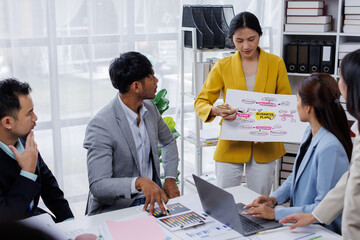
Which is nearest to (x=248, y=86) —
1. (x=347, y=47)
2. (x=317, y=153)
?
(x=317, y=153)

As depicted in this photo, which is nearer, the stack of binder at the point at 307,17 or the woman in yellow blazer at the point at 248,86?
the woman in yellow blazer at the point at 248,86

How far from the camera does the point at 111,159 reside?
2.24 metres

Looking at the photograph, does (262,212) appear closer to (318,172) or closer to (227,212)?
(227,212)

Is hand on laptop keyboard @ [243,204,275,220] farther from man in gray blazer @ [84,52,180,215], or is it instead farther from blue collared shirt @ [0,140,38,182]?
blue collared shirt @ [0,140,38,182]

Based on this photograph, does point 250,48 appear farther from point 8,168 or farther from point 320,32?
point 8,168

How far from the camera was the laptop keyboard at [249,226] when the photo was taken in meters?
1.81

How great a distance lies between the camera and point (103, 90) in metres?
3.77

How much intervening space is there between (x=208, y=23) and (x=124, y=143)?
1.67m

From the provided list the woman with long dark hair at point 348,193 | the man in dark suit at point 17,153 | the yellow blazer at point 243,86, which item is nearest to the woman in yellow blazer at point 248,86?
the yellow blazer at point 243,86

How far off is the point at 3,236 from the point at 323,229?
1630 millimetres

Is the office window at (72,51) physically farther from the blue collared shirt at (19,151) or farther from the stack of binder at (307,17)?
the blue collared shirt at (19,151)

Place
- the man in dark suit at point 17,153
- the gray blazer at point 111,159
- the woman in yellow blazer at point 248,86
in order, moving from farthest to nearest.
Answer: the woman in yellow blazer at point 248,86, the gray blazer at point 111,159, the man in dark suit at point 17,153

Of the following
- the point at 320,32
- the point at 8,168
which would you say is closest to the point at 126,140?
the point at 8,168

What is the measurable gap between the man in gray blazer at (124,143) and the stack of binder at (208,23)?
4.20 ft
